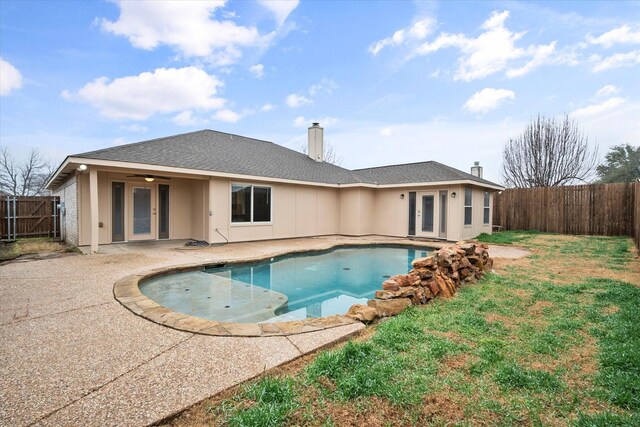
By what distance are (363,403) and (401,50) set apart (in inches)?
515

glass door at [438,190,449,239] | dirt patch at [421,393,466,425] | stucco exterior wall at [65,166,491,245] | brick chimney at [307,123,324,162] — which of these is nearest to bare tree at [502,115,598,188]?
stucco exterior wall at [65,166,491,245]

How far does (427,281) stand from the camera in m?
4.75

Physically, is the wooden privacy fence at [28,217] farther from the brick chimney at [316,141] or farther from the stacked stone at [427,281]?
the stacked stone at [427,281]

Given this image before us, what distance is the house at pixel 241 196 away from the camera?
30.5ft

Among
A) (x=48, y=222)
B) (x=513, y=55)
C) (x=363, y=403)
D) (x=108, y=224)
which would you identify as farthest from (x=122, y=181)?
(x=513, y=55)

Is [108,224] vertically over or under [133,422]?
over

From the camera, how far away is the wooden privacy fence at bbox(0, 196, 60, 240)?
1190cm

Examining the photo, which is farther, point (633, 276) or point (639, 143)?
point (639, 143)

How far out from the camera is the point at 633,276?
5672 millimetres

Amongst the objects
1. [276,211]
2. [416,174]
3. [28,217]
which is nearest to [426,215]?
[416,174]

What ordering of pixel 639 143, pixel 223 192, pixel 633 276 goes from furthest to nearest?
pixel 639 143
pixel 223 192
pixel 633 276

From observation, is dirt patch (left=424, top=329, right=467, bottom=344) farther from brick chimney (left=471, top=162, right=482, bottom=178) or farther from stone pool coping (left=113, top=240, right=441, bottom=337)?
brick chimney (left=471, top=162, right=482, bottom=178)

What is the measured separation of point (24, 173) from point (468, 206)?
32078 mm

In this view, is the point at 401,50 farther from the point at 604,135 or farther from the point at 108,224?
the point at 604,135
